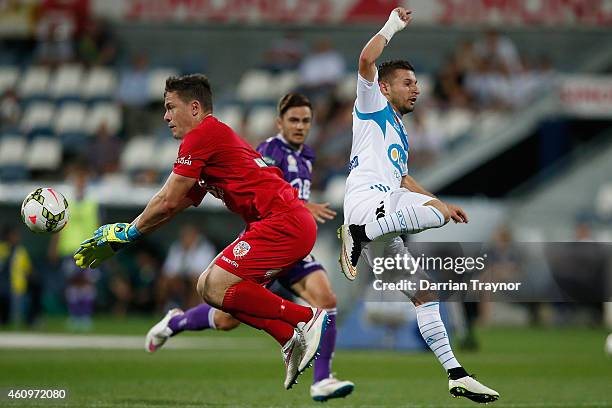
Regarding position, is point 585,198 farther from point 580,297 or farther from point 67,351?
point 67,351

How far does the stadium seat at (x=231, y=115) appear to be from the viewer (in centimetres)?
2408

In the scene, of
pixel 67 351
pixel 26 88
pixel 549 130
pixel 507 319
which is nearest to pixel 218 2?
pixel 26 88

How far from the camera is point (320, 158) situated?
73.2ft

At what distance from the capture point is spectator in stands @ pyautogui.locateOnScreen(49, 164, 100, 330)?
17.8m

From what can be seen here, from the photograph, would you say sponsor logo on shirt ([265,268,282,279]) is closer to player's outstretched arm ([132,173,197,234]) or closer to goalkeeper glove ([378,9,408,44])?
player's outstretched arm ([132,173,197,234])

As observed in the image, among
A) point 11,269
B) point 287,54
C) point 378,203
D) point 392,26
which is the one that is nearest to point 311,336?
point 378,203

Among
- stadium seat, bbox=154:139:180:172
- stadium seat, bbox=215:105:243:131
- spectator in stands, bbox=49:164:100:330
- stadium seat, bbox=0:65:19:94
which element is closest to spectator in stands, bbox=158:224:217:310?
spectator in stands, bbox=49:164:100:330

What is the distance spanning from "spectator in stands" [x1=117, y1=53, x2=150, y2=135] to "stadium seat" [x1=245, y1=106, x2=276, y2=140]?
118 inches

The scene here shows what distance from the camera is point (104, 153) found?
79.0ft

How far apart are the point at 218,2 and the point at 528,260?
11.1 metres

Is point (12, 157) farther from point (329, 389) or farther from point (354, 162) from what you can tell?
point (354, 162)

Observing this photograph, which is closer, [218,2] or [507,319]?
[507,319]

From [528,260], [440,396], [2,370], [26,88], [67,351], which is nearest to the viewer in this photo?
[440,396]

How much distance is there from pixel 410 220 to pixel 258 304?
3.85 feet
